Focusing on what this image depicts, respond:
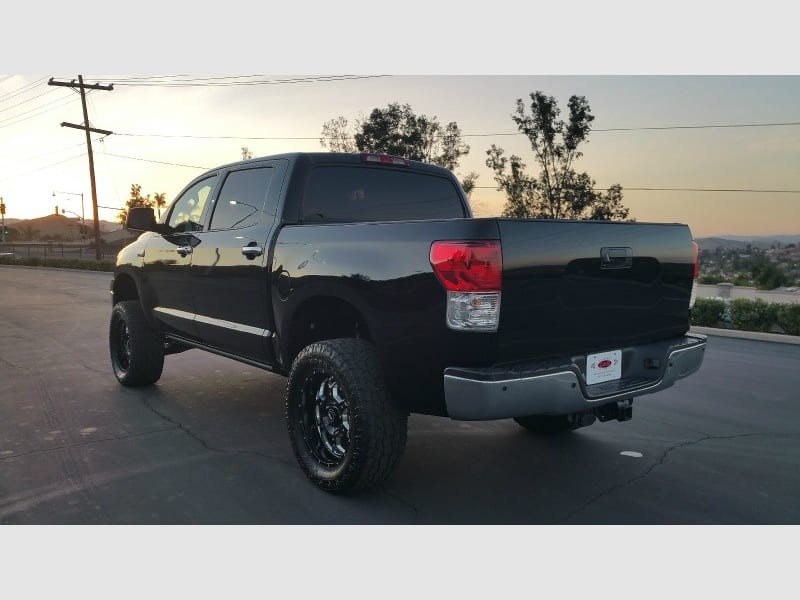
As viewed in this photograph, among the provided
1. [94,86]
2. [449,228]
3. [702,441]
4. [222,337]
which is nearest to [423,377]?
[449,228]

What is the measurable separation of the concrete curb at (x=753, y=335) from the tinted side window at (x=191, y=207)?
955cm

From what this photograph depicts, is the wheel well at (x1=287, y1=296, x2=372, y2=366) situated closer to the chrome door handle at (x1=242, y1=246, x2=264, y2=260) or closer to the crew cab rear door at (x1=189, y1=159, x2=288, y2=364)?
the crew cab rear door at (x1=189, y1=159, x2=288, y2=364)

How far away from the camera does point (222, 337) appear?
4809mm

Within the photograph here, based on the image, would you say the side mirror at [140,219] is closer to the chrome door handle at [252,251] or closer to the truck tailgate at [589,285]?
the chrome door handle at [252,251]

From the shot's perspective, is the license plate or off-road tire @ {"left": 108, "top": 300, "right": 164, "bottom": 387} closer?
the license plate

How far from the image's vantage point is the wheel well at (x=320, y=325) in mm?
3883

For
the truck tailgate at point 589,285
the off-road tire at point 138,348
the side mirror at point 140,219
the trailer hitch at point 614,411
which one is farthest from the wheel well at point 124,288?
the trailer hitch at point 614,411

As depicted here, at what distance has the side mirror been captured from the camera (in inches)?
215

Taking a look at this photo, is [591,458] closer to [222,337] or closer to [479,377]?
[479,377]

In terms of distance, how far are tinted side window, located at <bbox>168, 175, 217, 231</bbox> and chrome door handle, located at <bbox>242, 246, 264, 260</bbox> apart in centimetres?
101

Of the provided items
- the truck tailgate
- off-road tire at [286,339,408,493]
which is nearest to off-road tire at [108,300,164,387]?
off-road tire at [286,339,408,493]

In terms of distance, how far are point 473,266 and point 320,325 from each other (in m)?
1.47

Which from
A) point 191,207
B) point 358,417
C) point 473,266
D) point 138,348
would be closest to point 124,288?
point 138,348

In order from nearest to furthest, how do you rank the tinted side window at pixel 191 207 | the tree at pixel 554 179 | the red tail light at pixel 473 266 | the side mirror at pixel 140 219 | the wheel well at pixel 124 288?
the red tail light at pixel 473 266
the tinted side window at pixel 191 207
the side mirror at pixel 140 219
the wheel well at pixel 124 288
the tree at pixel 554 179
